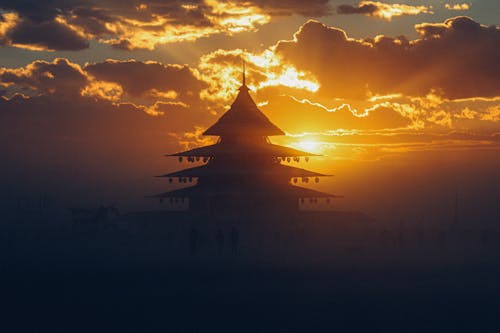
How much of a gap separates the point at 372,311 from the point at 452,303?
13.7 ft

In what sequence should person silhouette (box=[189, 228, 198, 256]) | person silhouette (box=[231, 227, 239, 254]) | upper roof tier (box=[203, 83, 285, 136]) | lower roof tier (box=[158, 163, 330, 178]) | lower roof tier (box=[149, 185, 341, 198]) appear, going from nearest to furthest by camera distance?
person silhouette (box=[231, 227, 239, 254]) → person silhouette (box=[189, 228, 198, 256]) → lower roof tier (box=[149, 185, 341, 198]) → lower roof tier (box=[158, 163, 330, 178]) → upper roof tier (box=[203, 83, 285, 136])

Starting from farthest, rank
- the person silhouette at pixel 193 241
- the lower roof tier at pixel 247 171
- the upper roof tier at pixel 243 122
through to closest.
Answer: the upper roof tier at pixel 243 122, the lower roof tier at pixel 247 171, the person silhouette at pixel 193 241

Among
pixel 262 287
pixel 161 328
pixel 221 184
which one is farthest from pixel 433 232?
pixel 161 328

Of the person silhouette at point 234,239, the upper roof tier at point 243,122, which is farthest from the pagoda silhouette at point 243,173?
the person silhouette at point 234,239

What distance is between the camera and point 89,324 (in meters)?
42.1

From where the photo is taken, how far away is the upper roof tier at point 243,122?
234ft

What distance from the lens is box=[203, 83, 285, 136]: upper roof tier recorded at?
71.2 metres

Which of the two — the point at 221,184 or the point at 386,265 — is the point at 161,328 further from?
the point at 221,184

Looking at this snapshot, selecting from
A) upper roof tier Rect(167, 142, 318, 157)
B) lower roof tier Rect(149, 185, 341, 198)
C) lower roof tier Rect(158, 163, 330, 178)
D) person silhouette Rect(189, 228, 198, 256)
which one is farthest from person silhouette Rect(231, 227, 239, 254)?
upper roof tier Rect(167, 142, 318, 157)

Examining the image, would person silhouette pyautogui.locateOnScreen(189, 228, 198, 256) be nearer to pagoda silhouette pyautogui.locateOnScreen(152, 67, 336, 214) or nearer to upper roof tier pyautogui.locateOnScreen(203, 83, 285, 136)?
pagoda silhouette pyautogui.locateOnScreen(152, 67, 336, 214)

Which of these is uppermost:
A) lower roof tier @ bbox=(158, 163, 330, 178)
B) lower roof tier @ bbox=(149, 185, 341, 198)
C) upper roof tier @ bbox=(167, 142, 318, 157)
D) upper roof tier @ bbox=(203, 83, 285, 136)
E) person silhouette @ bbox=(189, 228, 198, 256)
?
upper roof tier @ bbox=(203, 83, 285, 136)

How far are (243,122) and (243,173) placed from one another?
4.66m

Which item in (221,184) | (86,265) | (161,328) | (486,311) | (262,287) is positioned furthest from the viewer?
(221,184)

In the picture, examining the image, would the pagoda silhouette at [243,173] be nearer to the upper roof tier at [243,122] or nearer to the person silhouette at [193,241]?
the upper roof tier at [243,122]
